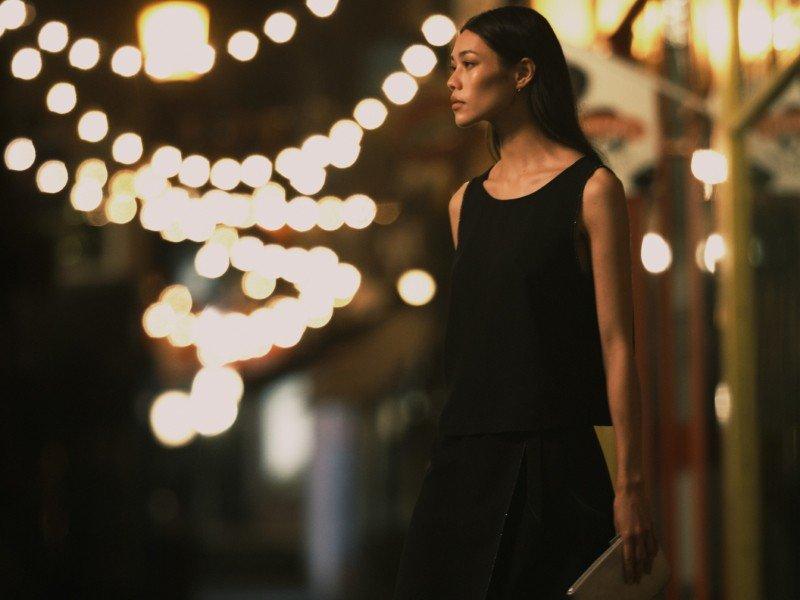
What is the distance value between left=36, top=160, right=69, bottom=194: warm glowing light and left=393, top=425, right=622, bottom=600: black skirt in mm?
7695

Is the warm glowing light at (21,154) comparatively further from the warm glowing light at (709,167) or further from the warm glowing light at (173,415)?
the warm glowing light at (173,415)

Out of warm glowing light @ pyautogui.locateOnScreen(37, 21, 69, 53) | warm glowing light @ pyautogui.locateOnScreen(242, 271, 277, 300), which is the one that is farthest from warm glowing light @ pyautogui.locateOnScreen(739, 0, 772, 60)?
warm glowing light @ pyautogui.locateOnScreen(242, 271, 277, 300)

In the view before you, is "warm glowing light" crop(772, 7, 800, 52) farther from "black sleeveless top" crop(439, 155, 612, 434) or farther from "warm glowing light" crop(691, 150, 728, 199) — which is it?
"black sleeveless top" crop(439, 155, 612, 434)

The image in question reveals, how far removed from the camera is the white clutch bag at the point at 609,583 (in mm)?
A: 2486

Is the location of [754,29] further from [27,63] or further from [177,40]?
[27,63]

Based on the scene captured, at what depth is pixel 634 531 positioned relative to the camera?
2.54m

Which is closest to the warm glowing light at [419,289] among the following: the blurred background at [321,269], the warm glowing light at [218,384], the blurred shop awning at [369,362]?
the blurred background at [321,269]

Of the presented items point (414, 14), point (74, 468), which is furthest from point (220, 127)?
point (414, 14)

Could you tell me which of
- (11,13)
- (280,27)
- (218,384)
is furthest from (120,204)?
(280,27)

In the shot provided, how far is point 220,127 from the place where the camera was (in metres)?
12.1

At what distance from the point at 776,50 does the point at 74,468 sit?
6.01 m

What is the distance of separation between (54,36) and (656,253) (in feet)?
10.6

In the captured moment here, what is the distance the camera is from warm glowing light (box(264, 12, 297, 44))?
247 inches

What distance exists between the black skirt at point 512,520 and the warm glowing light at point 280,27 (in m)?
3.86
